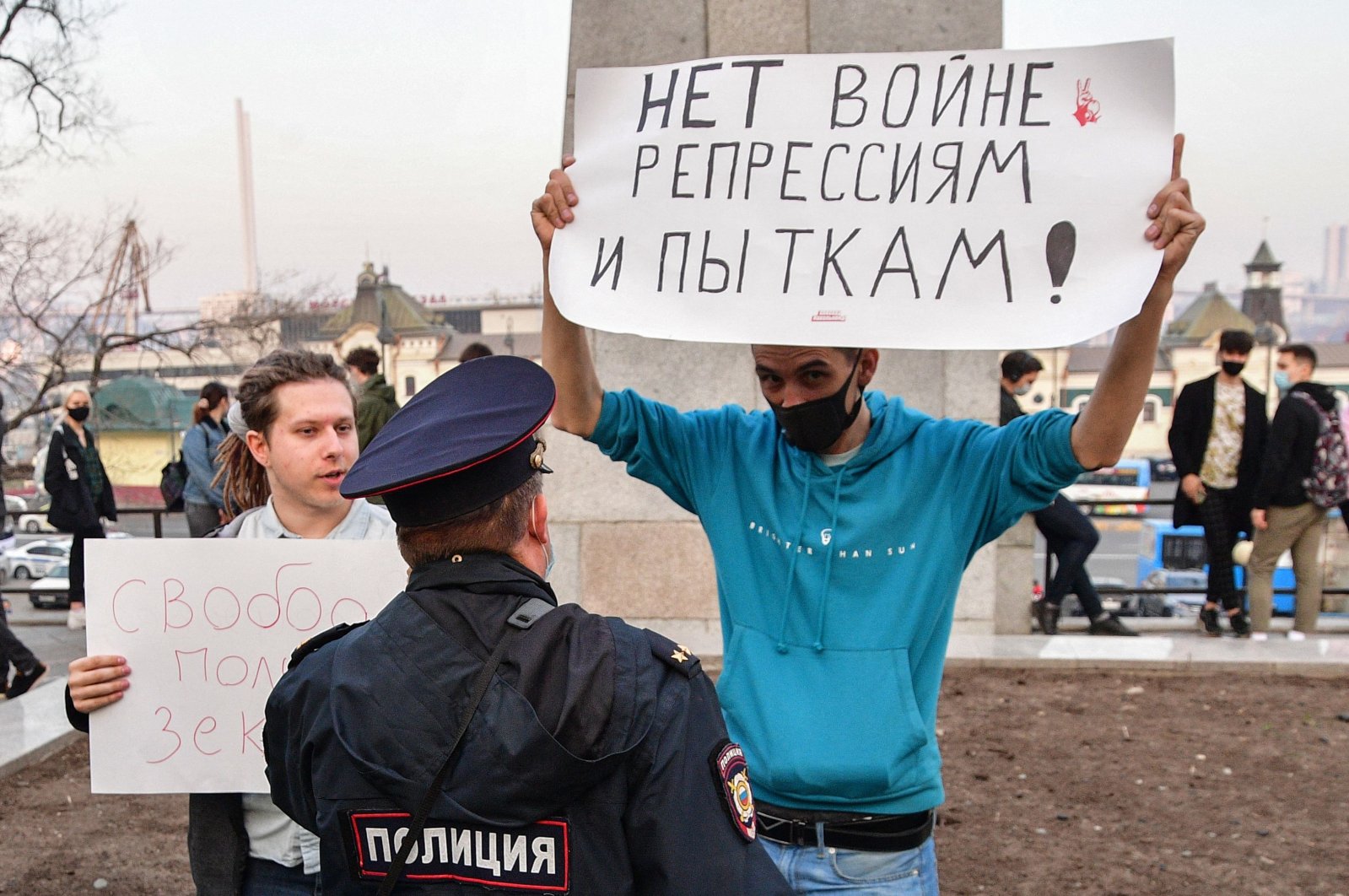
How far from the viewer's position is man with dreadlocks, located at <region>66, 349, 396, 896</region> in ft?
7.77

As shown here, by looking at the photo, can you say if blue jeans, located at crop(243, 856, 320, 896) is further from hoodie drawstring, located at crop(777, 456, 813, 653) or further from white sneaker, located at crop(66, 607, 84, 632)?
white sneaker, located at crop(66, 607, 84, 632)

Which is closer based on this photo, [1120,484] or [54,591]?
[54,591]

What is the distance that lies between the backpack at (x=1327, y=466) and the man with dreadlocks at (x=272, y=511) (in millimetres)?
7125

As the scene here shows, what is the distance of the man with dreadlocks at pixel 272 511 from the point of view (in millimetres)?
2369

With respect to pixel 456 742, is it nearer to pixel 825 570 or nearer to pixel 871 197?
pixel 825 570

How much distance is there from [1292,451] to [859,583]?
21.9 ft

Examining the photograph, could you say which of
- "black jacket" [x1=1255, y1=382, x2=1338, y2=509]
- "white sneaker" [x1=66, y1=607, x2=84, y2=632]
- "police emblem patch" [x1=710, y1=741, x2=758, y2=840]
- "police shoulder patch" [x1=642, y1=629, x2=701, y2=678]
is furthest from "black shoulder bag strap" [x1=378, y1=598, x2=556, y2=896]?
"white sneaker" [x1=66, y1=607, x2=84, y2=632]

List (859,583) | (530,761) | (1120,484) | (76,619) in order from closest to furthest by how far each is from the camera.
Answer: (530,761) < (859,583) < (76,619) < (1120,484)

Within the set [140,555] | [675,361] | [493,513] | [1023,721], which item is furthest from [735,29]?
[493,513]

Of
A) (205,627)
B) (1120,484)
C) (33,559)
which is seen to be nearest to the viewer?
(205,627)

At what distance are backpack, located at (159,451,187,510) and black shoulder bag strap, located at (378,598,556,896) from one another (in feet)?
29.7

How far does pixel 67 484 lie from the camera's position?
8.81 m

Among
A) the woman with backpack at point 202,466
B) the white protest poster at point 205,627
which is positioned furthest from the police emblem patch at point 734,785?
the woman with backpack at point 202,466

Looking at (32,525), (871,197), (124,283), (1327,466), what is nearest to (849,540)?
(871,197)
